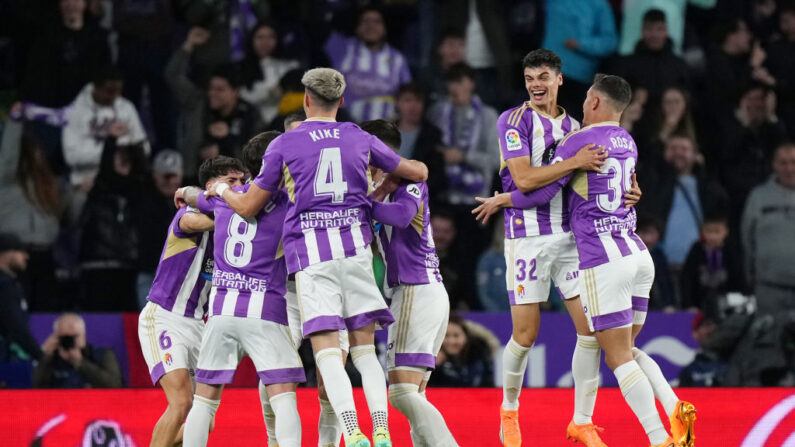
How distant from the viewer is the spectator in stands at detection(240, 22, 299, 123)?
12.9 metres

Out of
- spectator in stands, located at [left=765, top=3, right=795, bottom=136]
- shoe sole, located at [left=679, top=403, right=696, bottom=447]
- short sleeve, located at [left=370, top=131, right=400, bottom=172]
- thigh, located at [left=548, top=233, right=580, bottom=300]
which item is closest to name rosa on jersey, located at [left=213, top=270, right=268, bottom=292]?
short sleeve, located at [left=370, top=131, right=400, bottom=172]

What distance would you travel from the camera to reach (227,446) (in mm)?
8219

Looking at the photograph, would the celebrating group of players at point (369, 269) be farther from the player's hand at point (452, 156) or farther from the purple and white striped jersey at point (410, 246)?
the player's hand at point (452, 156)

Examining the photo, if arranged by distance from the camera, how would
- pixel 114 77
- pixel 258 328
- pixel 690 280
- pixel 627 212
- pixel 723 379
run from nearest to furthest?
1. pixel 258 328
2. pixel 627 212
3. pixel 723 379
4. pixel 690 280
5. pixel 114 77

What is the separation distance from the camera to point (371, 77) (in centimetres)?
1299

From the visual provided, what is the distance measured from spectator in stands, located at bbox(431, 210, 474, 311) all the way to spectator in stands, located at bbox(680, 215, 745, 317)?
6.76ft

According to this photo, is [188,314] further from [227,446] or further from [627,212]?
[627,212]

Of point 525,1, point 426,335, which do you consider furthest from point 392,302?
point 525,1

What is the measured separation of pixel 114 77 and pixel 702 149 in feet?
20.5

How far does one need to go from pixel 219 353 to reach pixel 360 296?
36.1 inches

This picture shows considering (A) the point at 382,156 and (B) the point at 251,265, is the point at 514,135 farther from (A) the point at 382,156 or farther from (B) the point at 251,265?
(B) the point at 251,265

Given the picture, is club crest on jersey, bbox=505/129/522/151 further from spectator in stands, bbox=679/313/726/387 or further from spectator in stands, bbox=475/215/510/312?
spectator in stands, bbox=679/313/726/387

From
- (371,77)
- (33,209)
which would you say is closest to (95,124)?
(33,209)

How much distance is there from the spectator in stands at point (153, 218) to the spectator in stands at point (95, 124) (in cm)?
60
